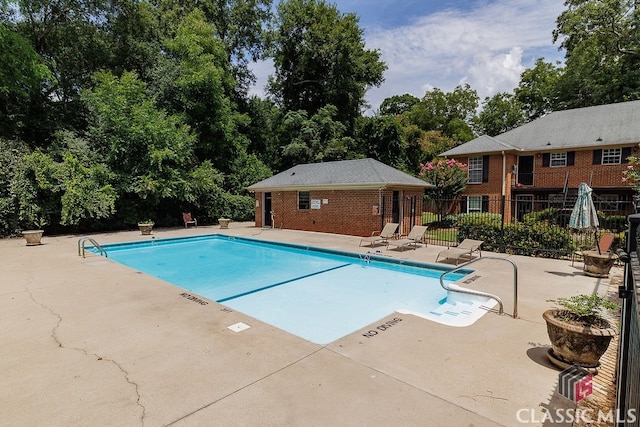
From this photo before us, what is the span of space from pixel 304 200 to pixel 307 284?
30.4 feet

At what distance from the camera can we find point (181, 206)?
68.7 feet

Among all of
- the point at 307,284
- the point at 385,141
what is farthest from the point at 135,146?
the point at 385,141

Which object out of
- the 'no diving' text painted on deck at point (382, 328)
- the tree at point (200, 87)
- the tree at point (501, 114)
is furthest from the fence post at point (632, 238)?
the tree at point (501, 114)

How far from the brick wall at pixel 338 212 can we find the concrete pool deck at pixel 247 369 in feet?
28.9

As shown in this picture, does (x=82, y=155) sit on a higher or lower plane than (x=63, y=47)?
lower

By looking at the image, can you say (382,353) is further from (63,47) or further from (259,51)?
(259,51)

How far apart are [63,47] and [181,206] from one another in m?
12.8

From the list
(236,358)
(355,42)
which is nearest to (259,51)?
(355,42)

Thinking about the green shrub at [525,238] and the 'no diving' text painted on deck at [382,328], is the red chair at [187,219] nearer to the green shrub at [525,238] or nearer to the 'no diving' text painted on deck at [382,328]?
the green shrub at [525,238]

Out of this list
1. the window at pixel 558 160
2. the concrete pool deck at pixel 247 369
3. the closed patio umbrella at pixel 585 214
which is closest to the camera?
the concrete pool deck at pixel 247 369

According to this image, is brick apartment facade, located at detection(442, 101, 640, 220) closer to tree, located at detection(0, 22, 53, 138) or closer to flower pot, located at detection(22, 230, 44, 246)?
flower pot, located at detection(22, 230, 44, 246)

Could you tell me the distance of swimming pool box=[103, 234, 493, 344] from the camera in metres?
Result: 6.41

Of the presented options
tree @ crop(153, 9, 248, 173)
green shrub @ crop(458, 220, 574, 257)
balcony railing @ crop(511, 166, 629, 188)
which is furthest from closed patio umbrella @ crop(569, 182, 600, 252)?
tree @ crop(153, 9, 248, 173)

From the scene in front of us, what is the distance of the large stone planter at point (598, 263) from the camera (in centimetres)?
751
